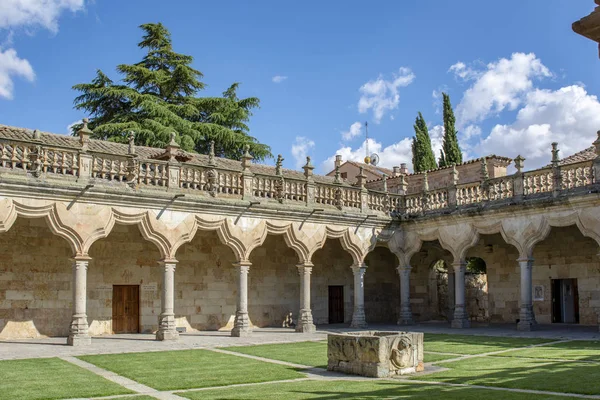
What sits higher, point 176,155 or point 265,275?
point 176,155

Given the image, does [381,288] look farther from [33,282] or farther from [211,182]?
[33,282]

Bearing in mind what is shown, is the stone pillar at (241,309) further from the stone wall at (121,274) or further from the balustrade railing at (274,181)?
the stone wall at (121,274)

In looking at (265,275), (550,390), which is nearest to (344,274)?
(265,275)

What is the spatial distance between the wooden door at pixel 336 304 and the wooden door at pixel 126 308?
7775 millimetres

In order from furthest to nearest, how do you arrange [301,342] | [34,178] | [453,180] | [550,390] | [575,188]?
[453,180] < [575,188] < [301,342] < [34,178] < [550,390]

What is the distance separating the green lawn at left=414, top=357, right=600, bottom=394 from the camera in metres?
9.39

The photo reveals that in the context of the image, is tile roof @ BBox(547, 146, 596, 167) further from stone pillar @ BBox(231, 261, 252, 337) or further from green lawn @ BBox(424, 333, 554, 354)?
stone pillar @ BBox(231, 261, 252, 337)

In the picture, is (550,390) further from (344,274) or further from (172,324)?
(344,274)

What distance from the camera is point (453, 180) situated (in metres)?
21.9

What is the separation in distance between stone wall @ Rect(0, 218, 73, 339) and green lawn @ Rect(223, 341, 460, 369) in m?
5.69

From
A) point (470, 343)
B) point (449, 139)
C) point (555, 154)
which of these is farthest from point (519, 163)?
point (449, 139)

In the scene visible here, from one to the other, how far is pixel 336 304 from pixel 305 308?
15.4ft

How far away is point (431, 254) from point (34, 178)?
16288 millimetres

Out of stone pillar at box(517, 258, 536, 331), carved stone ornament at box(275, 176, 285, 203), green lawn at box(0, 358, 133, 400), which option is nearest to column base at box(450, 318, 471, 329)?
stone pillar at box(517, 258, 536, 331)
